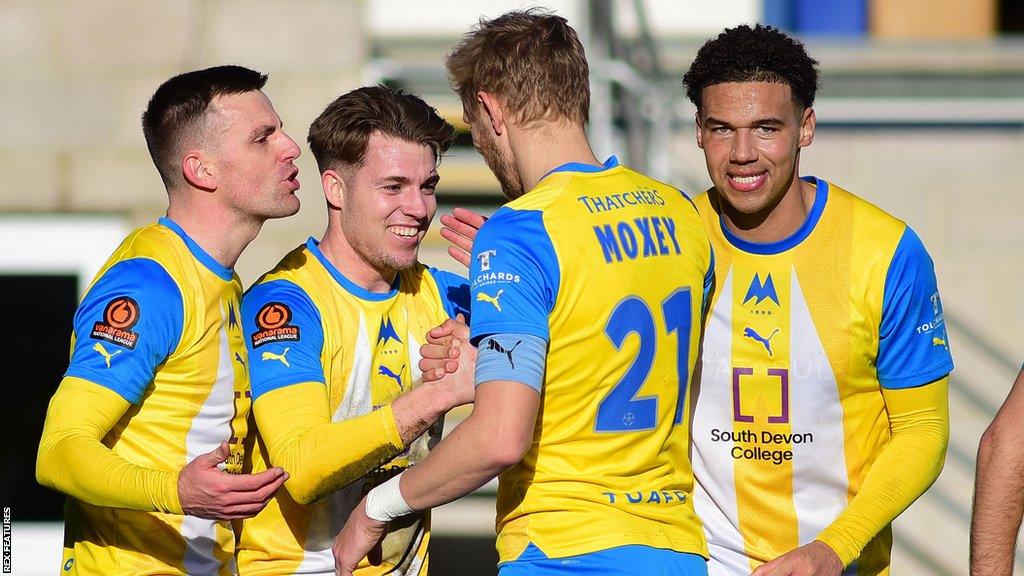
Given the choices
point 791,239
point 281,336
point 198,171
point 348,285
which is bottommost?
point 281,336

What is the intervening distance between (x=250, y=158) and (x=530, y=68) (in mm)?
1020

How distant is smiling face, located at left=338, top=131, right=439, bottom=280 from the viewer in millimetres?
3746

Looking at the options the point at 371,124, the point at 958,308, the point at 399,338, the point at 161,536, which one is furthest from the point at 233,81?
the point at 958,308

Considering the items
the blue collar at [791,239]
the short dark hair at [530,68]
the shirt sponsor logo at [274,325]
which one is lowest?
the shirt sponsor logo at [274,325]

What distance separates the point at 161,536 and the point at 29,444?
15.7 ft

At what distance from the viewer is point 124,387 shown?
10.5ft

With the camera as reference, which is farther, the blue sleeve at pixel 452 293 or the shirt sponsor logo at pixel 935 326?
the blue sleeve at pixel 452 293

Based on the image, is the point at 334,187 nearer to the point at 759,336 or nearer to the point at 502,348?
the point at 502,348

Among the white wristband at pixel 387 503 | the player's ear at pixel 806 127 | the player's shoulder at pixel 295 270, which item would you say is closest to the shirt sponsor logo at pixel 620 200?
the player's ear at pixel 806 127

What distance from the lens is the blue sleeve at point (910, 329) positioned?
3.46 meters

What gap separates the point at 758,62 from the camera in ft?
11.6

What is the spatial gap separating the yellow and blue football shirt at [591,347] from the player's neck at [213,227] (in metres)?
0.96

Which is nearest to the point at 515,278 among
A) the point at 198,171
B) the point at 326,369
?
the point at 326,369

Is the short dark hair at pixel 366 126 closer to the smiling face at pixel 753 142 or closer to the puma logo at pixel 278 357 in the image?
the puma logo at pixel 278 357
